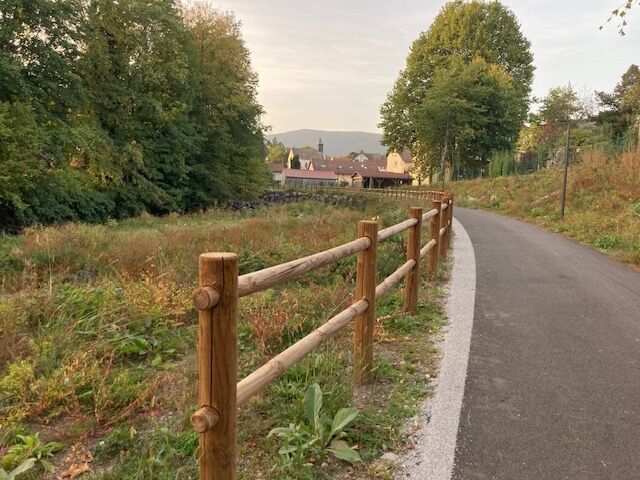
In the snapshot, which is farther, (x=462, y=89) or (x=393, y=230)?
(x=462, y=89)

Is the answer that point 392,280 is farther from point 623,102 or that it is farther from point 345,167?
point 345,167

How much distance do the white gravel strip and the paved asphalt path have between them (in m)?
0.07

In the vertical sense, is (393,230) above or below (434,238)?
above

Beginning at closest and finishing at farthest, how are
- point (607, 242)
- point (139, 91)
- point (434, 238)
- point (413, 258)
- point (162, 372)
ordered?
point (162, 372)
point (413, 258)
point (434, 238)
point (607, 242)
point (139, 91)

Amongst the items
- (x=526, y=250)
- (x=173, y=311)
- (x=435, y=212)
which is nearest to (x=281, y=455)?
(x=173, y=311)

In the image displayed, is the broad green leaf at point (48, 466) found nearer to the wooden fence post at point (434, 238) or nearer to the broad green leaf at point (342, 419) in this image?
the broad green leaf at point (342, 419)

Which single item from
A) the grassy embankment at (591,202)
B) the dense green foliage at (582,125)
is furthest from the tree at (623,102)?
the grassy embankment at (591,202)

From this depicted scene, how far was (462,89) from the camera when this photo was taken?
1670 inches

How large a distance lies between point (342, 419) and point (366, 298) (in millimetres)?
1076

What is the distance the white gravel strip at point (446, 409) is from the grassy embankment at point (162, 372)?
14cm

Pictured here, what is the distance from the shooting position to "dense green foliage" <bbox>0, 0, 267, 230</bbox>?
20.3 m

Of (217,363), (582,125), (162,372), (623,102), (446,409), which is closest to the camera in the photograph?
(217,363)

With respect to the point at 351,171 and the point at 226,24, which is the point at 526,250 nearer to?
the point at 226,24

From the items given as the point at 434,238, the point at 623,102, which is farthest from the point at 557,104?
the point at 434,238
